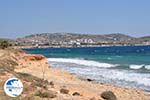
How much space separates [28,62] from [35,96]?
2656cm

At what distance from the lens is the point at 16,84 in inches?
415

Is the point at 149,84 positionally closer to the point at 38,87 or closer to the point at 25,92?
the point at 38,87

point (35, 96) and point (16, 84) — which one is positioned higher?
point (16, 84)

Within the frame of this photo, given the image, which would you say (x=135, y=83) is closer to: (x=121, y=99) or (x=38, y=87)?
(x=121, y=99)

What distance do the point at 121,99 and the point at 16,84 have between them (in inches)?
433

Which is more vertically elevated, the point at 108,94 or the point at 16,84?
the point at 16,84

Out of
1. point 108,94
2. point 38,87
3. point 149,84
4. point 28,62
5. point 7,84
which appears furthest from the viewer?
point 28,62

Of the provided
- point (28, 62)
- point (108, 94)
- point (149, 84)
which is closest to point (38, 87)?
point (108, 94)

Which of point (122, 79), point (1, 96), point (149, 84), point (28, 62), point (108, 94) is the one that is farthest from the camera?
point (28, 62)

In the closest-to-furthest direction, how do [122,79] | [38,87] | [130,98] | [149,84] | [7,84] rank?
[7,84]
[38,87]
[130,98]
[149,84]
[122,79]

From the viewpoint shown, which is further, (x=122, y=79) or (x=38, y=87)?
(x=122, y=79)

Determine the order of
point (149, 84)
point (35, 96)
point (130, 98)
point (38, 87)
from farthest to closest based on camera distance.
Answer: point (149, 84) < point (130, 98) < point (38, 87) < point (35, 96)

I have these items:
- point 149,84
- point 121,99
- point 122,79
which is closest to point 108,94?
point 121,99

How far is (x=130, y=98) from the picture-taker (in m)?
22.1
